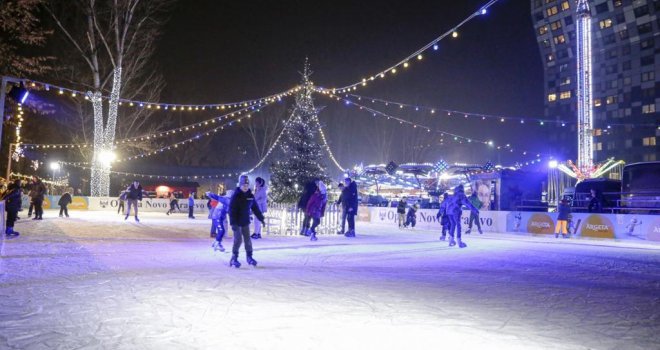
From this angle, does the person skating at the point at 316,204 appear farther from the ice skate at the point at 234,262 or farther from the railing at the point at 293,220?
the ice skate at the point at 234,262

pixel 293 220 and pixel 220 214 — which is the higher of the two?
pixel 220 214

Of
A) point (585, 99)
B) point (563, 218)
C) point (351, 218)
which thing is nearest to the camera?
point (351, 218)

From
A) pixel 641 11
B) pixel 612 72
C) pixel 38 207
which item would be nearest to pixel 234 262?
pixel 38 207

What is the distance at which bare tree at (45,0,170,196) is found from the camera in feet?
93.7

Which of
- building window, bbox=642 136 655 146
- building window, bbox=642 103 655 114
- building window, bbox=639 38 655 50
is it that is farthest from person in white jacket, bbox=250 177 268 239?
building window, bbox=639 38 655 50

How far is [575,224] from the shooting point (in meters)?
18.2

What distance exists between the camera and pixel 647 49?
63.4 m

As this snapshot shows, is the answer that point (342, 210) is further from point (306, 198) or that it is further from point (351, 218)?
point (306, 198)

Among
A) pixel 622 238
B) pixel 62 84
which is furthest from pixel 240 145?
pixel 622 238

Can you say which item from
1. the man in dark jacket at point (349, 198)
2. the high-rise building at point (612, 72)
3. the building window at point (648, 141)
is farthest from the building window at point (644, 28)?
the man in dark jacket at point (349, 198)

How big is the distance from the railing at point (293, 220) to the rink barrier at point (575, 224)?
634 cm

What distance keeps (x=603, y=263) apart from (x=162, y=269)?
864 centimetres

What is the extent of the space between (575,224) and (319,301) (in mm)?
15699

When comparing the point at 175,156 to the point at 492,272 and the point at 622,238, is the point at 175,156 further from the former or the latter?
the point at 492,272
